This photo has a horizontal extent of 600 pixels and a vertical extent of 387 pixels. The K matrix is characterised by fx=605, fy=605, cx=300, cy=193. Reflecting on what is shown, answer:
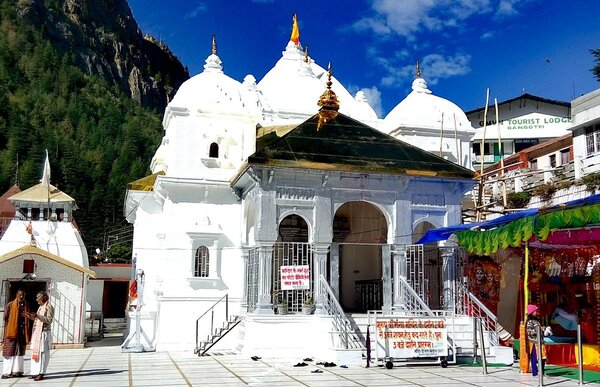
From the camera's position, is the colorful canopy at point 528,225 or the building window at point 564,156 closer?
the colorful canopy at point 528,225

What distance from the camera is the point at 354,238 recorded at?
19891mm

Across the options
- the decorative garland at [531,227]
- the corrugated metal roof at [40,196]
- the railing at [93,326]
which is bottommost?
the railing at [93,326]

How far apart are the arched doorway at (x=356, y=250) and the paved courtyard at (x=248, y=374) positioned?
249 inches

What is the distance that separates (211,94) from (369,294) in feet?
26.0

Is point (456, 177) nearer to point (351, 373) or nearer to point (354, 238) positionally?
point (354, 238)

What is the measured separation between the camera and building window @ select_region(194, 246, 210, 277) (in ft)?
57.5

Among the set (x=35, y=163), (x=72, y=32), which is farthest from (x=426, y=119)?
(x=72, y=32)

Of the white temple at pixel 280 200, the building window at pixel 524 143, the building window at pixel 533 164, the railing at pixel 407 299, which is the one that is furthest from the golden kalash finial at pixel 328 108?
the building window at pixel 524 143

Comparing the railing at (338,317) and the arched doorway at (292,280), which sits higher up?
the arched doorway at (292,280)

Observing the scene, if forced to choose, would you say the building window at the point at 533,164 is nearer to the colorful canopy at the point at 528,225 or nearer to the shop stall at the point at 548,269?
the shop stall at the point at 548,269

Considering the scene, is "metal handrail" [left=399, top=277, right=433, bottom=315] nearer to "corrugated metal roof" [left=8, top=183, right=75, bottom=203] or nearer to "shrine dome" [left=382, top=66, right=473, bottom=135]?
"shrine dome" [left=382, top=66, right=473, bottom=135]

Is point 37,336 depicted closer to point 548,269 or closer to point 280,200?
point 280,200

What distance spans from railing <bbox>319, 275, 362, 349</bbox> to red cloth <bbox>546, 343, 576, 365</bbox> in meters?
4.03

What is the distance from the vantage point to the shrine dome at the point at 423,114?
20875 mm
